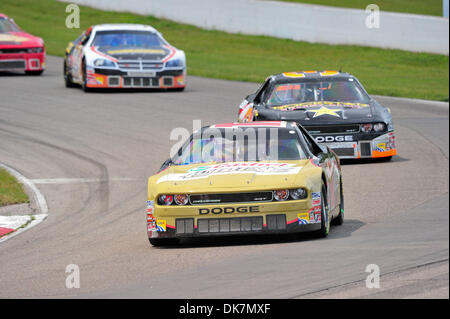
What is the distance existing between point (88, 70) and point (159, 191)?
13931 mm

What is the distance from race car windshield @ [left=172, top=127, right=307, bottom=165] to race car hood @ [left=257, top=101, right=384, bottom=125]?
4.38 metres

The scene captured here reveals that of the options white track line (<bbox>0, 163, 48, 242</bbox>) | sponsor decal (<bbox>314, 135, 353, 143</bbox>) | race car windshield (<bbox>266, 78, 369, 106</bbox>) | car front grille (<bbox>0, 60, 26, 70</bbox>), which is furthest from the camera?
car front grille (<bbox>0, 60, 26, 70</bbox>)

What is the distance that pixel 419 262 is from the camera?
25.1 feet

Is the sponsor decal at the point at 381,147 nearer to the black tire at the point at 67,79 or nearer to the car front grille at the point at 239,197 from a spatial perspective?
the car front grille at the point at 239,197

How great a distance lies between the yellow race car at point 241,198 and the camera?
913 centimetres

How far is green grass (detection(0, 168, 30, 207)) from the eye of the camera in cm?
1325

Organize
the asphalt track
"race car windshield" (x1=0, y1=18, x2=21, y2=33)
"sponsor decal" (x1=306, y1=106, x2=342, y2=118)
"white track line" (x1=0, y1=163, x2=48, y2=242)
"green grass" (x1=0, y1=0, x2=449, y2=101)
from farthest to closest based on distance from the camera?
"green grass" (x1=0, y1=0, x2=449, y2=101)
"race car windshield" (x1=0, y1=18, x2=21, y2=33)
"sponsor decal" (x1=306, y1=106, x2=342, y2=118)
"white track line" (x1=0, y1=163, x2=48, y2=242)
the asphalt track

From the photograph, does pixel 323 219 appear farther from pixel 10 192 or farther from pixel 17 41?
pixel 17 41

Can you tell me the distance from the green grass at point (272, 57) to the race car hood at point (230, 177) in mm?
13486

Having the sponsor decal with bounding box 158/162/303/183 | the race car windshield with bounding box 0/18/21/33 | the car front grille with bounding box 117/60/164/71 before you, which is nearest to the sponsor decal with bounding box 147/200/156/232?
the sponsor decal with bounding box 158/162/303/183

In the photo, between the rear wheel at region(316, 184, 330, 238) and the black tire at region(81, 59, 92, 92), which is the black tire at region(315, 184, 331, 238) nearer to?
the rear wheel at region(316, 184, 330, 238)

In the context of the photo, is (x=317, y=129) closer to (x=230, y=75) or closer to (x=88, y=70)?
(x=88, y=70)

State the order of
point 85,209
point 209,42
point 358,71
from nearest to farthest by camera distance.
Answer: point 85,209 < point 358,71 < point 209,42
